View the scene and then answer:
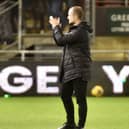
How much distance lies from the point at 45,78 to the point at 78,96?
7.09m

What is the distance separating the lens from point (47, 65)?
16.2 metres

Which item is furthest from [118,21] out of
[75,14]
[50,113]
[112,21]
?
[75,14]

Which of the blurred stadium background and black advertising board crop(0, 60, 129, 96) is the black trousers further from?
black advertising board crop(0, 60, 129, 96)

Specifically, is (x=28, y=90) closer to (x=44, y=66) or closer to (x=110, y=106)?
(x=44, y=66)

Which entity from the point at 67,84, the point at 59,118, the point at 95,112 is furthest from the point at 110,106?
the point at 67,84

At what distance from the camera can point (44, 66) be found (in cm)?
1620

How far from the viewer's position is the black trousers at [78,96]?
9.07 metres

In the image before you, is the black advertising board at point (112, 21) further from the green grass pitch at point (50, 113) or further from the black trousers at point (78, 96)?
the black trousers at point (78, 96)

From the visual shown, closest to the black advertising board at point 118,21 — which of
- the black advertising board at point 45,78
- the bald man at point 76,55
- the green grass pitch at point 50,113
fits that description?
the black advertising board at point 45,78

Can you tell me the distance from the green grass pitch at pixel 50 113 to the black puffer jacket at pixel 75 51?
1.44 meters

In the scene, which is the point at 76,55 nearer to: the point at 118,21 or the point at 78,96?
the point at 78,96

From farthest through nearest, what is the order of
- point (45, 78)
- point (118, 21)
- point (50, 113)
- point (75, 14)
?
point (118, 21) < point (45, 78) < point (50, 113) < point (75, 14)

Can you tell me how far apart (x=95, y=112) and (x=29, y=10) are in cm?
664

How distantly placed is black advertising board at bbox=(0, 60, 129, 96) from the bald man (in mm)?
6941
